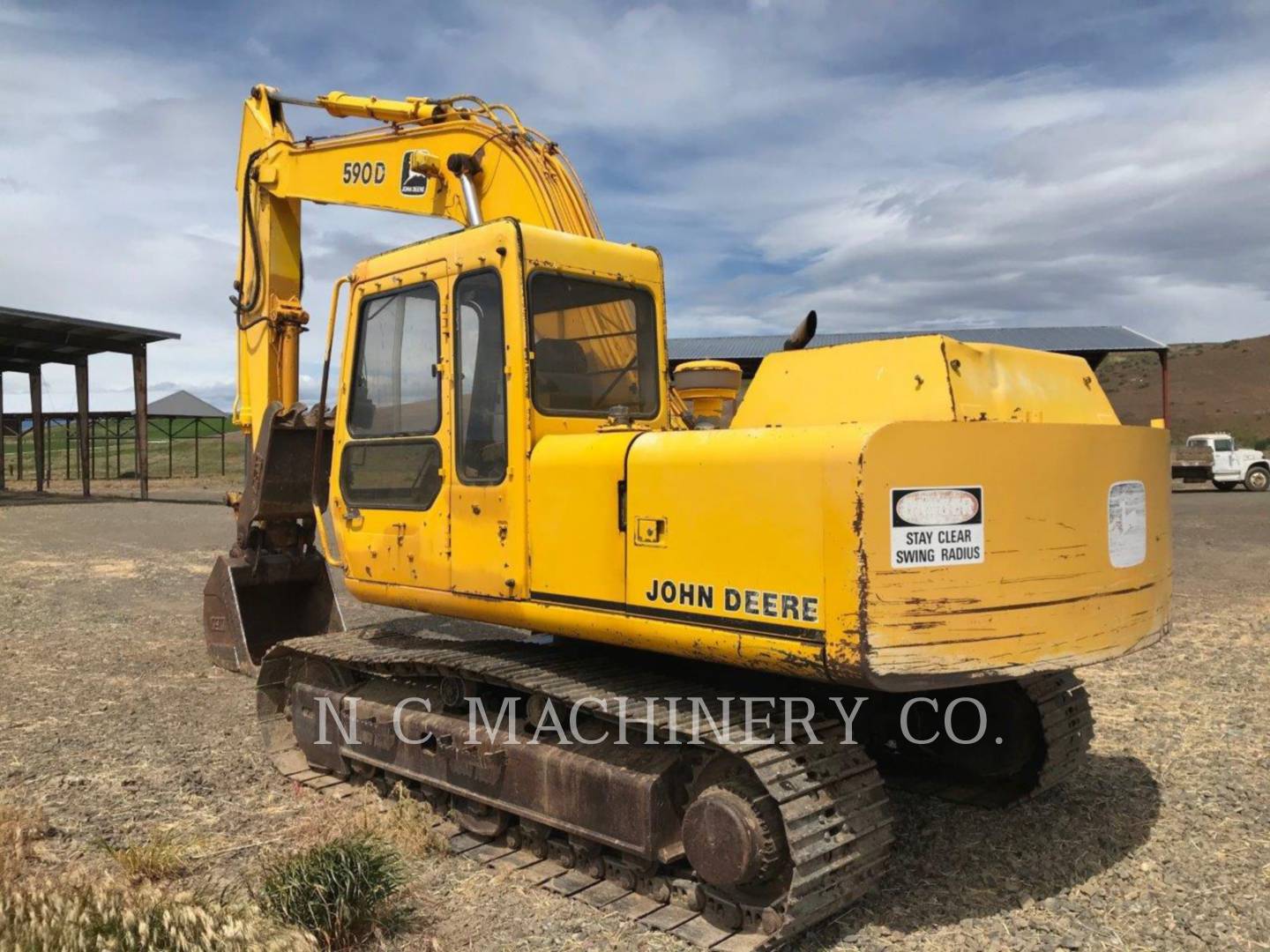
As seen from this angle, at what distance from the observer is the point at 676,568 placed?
412cm

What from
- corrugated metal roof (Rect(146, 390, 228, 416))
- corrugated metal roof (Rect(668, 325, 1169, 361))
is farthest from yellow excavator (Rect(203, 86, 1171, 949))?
corrugated metal roof (Rect(146, 390, 228, 416))

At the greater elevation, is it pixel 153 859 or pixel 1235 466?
pixel 1235 466

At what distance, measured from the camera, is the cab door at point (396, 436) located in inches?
202

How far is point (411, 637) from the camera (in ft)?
19.8

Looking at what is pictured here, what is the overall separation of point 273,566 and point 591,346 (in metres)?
4.40

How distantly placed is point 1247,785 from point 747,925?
11.1 ft

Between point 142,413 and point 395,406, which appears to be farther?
point 142,413

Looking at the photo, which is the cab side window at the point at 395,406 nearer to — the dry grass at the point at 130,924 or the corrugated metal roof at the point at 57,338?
the dry grass at the point at 130,924

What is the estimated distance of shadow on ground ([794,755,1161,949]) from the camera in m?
4.25

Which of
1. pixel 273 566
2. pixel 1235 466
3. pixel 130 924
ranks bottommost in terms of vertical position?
pixel 130 924

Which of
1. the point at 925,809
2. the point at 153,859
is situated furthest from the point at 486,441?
the point at 925,809

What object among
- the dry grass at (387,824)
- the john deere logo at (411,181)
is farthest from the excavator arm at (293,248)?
the dry grass at (387,824)

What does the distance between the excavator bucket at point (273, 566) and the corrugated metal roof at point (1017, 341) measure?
15.6 metres

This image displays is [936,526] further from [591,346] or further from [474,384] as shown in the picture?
[474,384]
